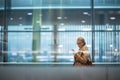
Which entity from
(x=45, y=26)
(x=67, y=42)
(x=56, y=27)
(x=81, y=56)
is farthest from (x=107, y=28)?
(x=81, y=56)

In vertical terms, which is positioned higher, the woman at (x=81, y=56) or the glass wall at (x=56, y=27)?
the glass wall at (x=56, y=27)

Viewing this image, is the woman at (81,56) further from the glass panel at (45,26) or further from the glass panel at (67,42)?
the glass panel at (45,26)

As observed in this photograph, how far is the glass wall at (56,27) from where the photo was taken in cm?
1255

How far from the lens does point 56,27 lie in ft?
43.0

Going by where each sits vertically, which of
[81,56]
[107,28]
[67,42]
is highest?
[107,28]

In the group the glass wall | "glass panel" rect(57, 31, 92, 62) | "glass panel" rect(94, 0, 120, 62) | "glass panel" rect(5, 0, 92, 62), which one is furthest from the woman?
"glass panel" rect(94, 0, 120, 62)

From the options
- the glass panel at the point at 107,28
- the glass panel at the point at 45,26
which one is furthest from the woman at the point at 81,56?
the glass panel at the point at 107,28

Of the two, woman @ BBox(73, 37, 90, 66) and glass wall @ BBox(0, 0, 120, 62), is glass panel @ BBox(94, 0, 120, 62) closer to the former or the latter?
glass wall @ BBox(0, 0, 120, 62)

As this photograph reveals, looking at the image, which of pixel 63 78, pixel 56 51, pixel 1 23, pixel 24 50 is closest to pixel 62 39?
pixel 56 51

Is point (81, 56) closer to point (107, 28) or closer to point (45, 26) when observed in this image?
point (107, 28)

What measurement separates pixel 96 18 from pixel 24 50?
2781 mm

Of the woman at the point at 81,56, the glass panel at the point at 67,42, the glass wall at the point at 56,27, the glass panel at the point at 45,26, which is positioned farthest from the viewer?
the glass panel at the point at 45,26

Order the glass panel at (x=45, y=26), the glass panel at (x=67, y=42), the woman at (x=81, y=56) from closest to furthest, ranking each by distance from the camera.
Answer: the woman at (x=81, y=56)
the glass panel at (x=67, y=42)
the glass panel at (x=45, y=26)

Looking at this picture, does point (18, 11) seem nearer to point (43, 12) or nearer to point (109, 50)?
point (43, 12)
